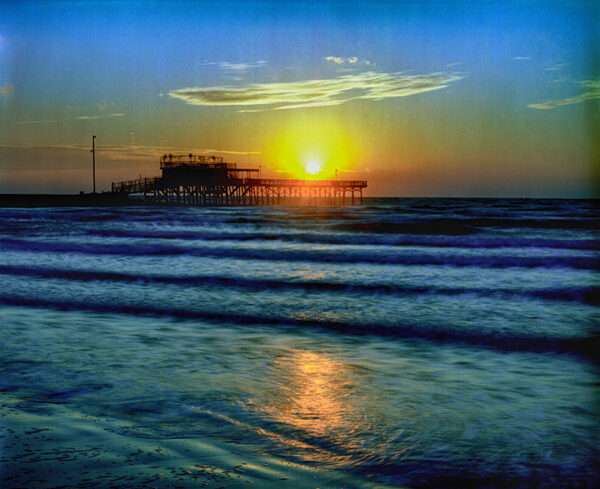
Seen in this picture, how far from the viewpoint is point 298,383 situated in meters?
4.80

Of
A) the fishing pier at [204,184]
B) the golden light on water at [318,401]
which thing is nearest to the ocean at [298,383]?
the golden light on water at [318,401]

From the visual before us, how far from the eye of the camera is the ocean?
3176 millimetres

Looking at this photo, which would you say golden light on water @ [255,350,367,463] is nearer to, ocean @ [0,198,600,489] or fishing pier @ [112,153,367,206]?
ocean @ [0,198,600,489]

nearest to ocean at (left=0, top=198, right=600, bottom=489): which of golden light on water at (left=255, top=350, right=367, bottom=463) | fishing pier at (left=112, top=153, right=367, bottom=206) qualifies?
golden light on water at (left=255, top=350, right=367, bottom=463)

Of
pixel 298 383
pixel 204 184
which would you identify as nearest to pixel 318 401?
pixel 298 383

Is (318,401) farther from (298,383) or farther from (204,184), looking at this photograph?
(204,184)

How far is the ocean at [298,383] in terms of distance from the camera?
318 centimetres

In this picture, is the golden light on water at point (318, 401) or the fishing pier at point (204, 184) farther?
the fishing pier at point (204, 184)

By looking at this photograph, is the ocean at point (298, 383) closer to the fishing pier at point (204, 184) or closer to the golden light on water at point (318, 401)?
the golden light on water at point (318, 401)

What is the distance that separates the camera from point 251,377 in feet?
16.3

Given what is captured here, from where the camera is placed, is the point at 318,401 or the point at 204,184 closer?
the point at 318,401

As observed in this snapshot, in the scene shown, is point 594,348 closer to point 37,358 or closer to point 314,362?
point 314,362

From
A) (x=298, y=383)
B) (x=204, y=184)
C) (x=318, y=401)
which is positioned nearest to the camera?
(x=318, y=401)

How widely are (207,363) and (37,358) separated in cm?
157
